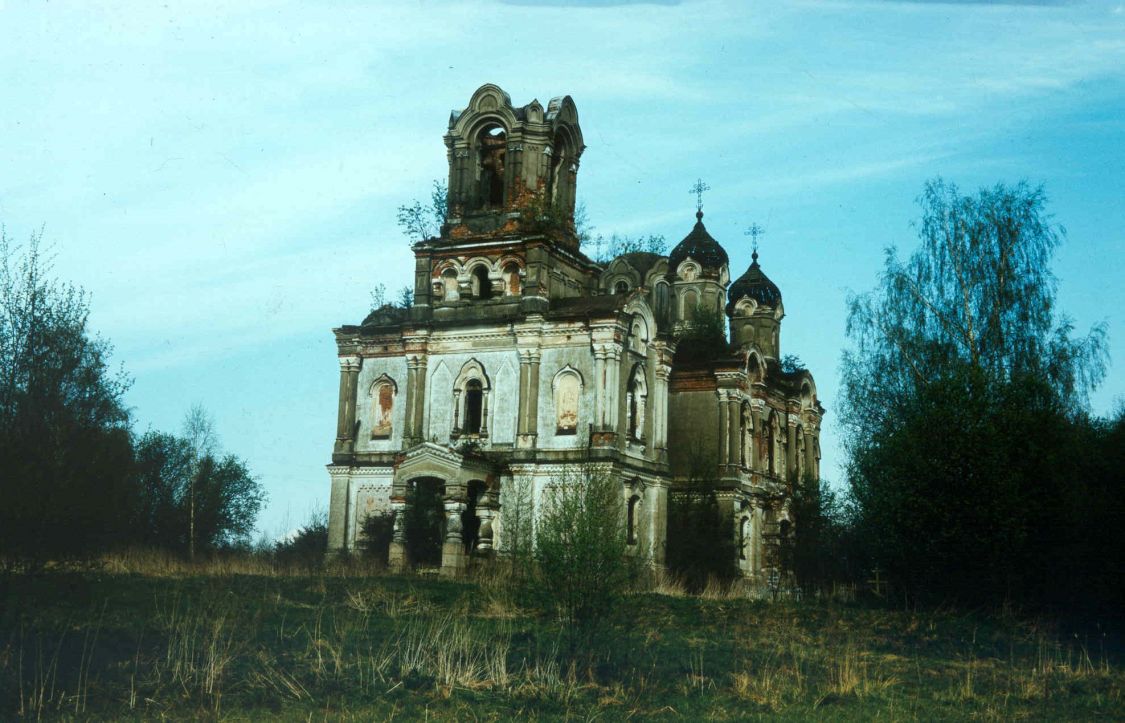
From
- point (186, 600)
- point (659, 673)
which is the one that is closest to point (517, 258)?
point (186, 600)

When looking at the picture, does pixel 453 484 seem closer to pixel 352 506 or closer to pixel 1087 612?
pixel 352 506

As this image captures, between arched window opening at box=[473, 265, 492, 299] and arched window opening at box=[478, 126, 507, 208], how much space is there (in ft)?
6.71

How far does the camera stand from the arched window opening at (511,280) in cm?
3316

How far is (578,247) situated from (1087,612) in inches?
728

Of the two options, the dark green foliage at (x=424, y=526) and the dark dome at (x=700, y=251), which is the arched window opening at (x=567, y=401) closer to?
the dark green foliage at (x=424, y=526)

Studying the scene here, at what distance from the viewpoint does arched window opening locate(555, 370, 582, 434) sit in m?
31.5

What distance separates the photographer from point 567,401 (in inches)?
1248

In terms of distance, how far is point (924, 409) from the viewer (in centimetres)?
2266

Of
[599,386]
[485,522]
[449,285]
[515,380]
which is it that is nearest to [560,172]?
[449,285]

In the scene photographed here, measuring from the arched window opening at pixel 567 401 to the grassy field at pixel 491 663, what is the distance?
1113 cm

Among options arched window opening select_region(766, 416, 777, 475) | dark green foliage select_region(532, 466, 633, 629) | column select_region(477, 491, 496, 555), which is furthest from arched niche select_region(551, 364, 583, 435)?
dark green foliage select_region(532, 466, 633, 629)

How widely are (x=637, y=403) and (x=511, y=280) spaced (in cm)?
493

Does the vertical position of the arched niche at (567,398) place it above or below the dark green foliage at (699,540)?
above

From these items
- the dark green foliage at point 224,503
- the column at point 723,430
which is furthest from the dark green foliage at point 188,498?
the column at point 723,430
